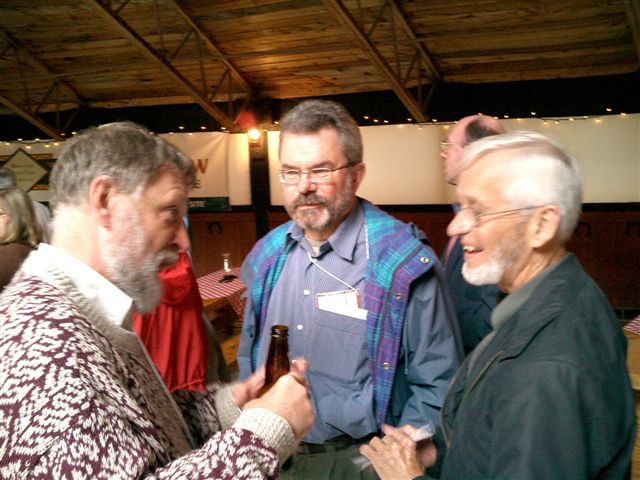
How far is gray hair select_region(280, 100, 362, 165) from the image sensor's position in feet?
6.26

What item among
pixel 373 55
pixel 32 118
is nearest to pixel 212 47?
pixel 373 55

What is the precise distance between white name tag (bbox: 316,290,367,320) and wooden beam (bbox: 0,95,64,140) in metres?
8.58

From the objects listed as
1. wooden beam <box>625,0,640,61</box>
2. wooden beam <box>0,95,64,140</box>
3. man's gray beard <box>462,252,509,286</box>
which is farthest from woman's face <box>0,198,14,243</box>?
wooden beam <box>0,95,64,140</box>

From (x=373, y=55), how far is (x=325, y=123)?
16.1 feet

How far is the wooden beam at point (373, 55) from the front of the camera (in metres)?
5.80

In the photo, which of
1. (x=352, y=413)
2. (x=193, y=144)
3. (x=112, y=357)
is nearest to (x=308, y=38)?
(x=193, y=144)

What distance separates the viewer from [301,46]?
289 inches

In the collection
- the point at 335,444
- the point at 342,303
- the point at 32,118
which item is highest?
the point at 32,118

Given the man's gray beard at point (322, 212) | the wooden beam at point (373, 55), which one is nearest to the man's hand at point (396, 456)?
the man's gray beard at point (322, 212)

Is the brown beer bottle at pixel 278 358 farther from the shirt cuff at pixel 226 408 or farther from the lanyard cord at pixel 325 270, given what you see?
the lanyard cord at pixel 325 270

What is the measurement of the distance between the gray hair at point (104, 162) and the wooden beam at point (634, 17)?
18.2ft

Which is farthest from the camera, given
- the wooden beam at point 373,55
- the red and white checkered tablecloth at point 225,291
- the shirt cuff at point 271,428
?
the wooden beam at point 373,55

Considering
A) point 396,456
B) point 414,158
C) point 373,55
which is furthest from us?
point 414,158

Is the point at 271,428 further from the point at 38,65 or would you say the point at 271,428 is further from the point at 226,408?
the point at 38,65
